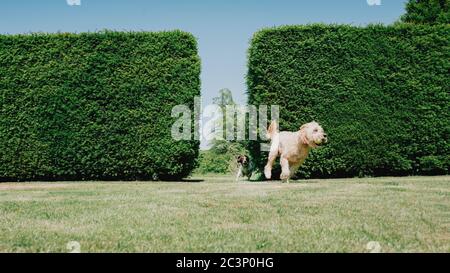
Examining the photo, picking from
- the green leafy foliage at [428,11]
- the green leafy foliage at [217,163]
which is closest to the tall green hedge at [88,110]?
the green leafy foliage at [217,163]

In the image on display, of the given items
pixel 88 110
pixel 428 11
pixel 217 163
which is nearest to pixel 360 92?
pixel 88 110

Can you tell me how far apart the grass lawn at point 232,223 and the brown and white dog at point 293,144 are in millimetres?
3435

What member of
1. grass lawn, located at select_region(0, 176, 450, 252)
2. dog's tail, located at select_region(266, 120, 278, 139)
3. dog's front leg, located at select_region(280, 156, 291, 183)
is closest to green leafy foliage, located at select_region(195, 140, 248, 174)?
dog's tail, located at select_region(266, 120, 278, 139)

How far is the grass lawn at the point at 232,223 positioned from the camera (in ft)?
15.4

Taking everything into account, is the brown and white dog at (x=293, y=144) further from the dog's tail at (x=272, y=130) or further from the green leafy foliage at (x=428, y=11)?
the green leafy foliage at (x=428, y=11)

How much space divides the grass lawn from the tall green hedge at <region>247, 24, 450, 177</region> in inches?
237

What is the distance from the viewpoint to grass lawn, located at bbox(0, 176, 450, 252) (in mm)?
4680

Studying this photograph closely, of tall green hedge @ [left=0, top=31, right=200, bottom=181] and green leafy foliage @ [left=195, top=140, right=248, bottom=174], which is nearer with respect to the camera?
tall green hedge @ [left=0, top=31, right=200, bottom=181]

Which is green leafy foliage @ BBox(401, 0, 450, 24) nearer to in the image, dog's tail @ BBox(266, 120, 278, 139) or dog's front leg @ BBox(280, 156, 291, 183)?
dog's tail @ BBox(266, 120, 278, 139)

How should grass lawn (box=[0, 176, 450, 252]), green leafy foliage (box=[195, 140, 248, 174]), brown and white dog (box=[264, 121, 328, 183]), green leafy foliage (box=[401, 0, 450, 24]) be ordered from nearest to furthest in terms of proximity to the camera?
grass lawn (box=[0, 176, 450, 252]), brown and white dog (box=[264, 121, 328, 183]), green leafy foliage (box=[401, 0, 450, 24]), green leafy foliage (box=[195, 140, 248, 174])

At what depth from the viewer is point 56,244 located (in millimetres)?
4746

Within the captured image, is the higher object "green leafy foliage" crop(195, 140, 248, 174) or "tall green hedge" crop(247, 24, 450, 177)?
"tall green hedge" crop(247, 24, 450, 177)

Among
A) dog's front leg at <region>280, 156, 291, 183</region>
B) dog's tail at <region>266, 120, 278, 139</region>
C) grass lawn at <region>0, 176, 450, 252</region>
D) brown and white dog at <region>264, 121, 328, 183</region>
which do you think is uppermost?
dog's tail at <region>266, 120, 278, 139</region>

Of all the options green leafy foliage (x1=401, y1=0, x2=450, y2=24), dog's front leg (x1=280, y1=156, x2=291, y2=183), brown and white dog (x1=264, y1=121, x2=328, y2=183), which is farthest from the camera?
Result: green leafy foliage (x1=401, y1=0, x2=450, y2=24)
